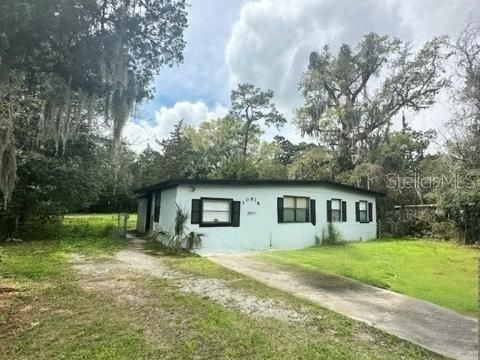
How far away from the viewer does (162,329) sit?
4031 millimetres

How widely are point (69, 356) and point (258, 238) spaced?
9167mm

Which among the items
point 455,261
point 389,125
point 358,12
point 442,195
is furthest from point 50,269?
point 389,125

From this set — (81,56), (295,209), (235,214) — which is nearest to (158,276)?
(81,56)

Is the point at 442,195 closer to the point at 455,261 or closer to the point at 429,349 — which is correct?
the point at 455,261

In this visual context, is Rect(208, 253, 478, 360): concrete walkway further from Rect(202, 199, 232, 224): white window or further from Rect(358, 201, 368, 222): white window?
Rect(358, 201, 368, 222): white window

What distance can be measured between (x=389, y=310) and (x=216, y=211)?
7297 mm

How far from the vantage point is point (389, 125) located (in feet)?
73.4

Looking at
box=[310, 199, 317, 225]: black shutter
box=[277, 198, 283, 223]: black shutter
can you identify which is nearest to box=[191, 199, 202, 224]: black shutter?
box=[277, 198, 283, 223]: black shutter

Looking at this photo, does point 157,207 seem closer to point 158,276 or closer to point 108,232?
point 108,232

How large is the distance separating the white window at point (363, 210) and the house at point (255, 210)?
76 centimetres

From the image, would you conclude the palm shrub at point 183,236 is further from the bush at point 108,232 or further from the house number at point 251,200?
the bush at point 108,232

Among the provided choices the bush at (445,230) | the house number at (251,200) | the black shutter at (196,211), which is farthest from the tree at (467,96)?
the black shutter at (196,211)

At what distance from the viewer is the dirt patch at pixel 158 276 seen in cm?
486

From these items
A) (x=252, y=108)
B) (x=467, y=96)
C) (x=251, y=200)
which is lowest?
(x=251, y=200)
